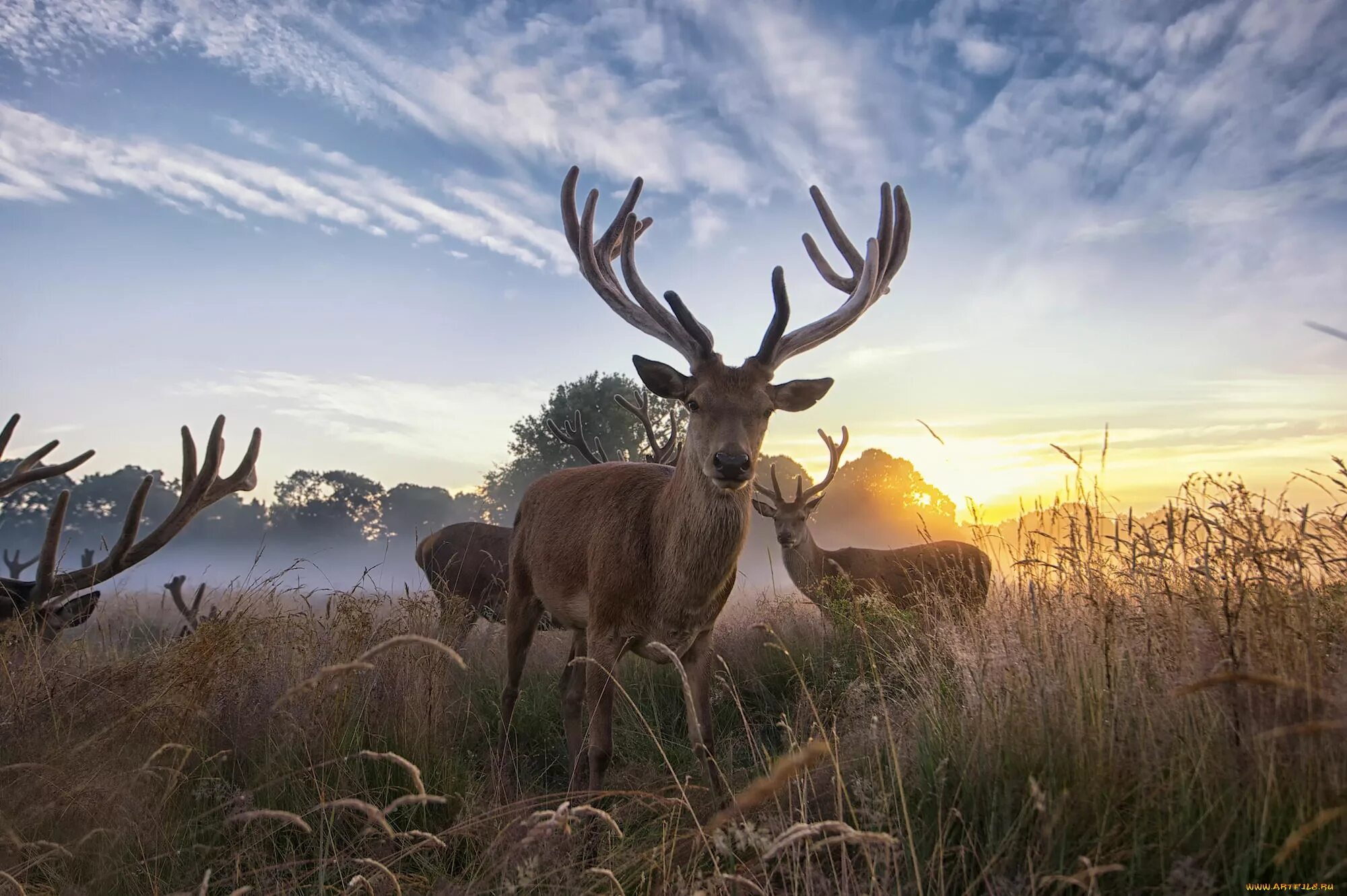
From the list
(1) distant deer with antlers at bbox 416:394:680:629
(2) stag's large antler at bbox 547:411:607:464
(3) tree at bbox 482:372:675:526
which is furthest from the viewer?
(3) tree at bbox 482:372:675:526

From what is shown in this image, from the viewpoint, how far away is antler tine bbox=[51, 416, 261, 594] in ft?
15.0

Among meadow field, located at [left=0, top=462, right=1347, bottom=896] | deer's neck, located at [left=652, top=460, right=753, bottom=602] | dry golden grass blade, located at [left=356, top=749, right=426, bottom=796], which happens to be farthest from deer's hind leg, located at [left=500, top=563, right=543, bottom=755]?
dry golden grass blade, located at [left=356, top=749, right=426, bottom=796]

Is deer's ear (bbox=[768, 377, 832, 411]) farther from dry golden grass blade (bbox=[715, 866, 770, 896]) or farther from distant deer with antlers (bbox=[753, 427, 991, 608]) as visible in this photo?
distant deer with antlers (bbox=[753, 427, 991, 608])

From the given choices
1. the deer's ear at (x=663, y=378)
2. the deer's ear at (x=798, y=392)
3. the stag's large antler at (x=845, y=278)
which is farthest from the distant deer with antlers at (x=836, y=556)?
the deer's ear at (x=663, y=378)

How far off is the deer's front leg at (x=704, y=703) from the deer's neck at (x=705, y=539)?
15.9 inches

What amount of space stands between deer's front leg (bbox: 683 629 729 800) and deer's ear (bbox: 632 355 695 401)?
143 centimetres

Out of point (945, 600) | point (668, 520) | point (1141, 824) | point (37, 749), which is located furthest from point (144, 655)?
point (945, 600)

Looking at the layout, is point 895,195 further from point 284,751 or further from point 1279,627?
point 284,751

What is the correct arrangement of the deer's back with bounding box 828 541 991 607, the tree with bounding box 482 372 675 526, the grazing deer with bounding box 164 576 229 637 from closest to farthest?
the grazing deer with bounding box 164 576 229 637 < the deer's back with bounding box 828 541 991 607 < the tree with bounding box 482 372 675 526

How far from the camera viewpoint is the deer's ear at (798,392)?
15.8ft

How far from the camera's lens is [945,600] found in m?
6.10

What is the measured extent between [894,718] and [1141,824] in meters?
1.76

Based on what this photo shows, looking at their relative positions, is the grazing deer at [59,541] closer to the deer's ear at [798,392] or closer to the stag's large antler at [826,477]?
the deer's ear at [798,392]

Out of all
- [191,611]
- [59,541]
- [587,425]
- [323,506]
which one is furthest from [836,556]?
[323,506]
